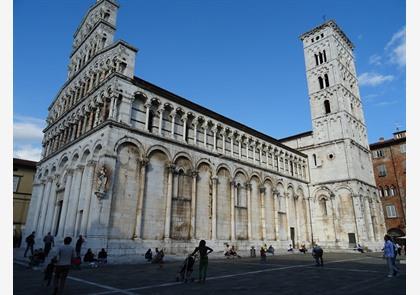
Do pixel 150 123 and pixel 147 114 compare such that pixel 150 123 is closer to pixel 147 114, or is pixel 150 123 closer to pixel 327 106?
pixel 147 114

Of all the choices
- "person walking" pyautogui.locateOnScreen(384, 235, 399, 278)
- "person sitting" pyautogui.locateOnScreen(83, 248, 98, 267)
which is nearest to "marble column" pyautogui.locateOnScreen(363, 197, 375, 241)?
"person walking" pyautogui.locateOnScreen(384, 235, 399, 278)

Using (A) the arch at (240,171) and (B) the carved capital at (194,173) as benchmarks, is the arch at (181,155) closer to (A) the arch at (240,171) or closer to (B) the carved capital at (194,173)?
(B) the carved capital at (194,173)

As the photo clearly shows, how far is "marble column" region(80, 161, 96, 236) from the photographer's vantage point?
1698cm

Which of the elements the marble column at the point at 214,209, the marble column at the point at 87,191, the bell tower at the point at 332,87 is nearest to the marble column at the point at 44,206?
the marble column at the point at 87,191

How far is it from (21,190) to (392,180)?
49.8 m

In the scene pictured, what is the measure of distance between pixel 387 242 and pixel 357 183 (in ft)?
76.4

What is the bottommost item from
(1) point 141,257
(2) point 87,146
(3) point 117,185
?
(1) point 141,257

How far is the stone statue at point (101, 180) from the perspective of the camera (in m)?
16.5

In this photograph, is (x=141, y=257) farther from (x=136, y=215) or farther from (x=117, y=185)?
(x=117, y=185)

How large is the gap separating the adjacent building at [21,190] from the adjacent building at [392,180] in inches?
1899

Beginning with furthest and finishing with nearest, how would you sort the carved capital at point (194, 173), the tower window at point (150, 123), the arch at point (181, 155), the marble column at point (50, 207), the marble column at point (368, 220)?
1. the marble column at point (368, 220)
2. the marble column at point (50, 207)
3. the carved capital at point (194, 173)
4. the arch at point (181, 155)
5. the tower window at point (150, 123)

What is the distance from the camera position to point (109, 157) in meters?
17.6

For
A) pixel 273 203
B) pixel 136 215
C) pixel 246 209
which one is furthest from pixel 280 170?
pixel 136 215
